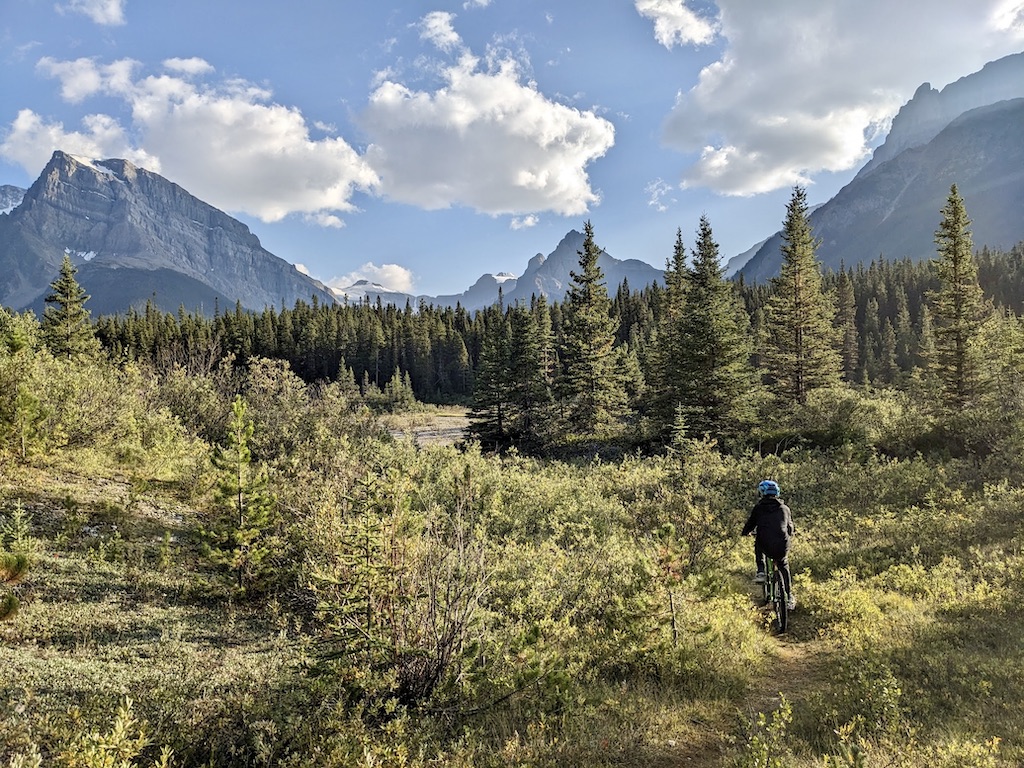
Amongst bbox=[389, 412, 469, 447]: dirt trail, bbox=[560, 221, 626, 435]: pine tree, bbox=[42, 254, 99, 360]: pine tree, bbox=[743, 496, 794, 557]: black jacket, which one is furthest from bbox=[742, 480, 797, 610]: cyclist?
bbox=[42, 254, 99, 360]: pine tree

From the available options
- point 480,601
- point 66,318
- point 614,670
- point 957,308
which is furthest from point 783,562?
point 66,318

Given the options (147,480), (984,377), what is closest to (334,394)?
(147,480)

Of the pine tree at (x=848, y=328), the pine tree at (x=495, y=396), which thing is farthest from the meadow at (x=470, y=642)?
the pine tree at (x=848, y=328)

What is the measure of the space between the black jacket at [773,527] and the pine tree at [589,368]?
960 inches

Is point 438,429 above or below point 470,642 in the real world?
above

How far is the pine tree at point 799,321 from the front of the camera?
31.2 metres

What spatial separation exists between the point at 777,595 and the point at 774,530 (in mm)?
1068

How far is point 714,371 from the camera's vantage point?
25.0 meters

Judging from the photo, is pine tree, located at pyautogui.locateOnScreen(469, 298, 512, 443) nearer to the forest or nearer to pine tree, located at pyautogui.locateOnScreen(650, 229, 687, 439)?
pine tree, located at pyautogui.locateOnScreen(650, 229, 687, 439)

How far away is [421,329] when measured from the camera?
96.9m

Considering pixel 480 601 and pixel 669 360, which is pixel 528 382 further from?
pixel 480 601

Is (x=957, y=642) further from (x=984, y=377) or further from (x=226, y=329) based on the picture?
(x=226, y=329)

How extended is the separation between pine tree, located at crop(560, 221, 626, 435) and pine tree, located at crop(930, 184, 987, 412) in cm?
1702

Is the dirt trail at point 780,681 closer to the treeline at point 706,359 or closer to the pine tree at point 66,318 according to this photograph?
the treeline at point 706,359
